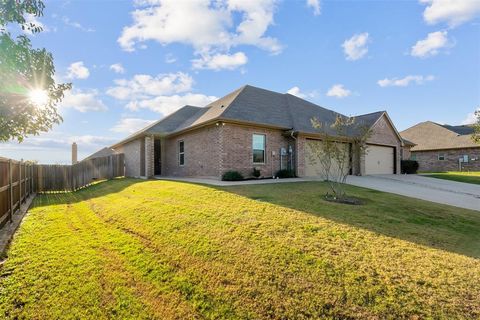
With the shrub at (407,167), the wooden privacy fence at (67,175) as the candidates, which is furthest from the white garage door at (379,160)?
the wooden privacy fence at (67,175)

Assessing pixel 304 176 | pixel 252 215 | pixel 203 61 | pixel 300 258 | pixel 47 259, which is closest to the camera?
pixel 300 258

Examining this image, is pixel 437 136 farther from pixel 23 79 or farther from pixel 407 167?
pixel 23 79

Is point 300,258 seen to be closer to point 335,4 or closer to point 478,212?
point 478,212

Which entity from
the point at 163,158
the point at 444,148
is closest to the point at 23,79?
the point at 163,158

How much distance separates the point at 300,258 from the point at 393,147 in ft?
74.9

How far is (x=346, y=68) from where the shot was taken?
15.4 metres

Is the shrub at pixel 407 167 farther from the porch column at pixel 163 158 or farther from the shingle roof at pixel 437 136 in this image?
the porch column at pixel 163 158

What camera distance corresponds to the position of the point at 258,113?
15828 millimetres

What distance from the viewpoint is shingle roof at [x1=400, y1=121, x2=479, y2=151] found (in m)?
29.8

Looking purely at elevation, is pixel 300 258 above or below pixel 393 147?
below

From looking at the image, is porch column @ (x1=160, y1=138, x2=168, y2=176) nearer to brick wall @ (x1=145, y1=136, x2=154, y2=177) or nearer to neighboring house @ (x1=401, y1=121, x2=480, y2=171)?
brick wall @ (x1=145, y1=136, x2=154, y2=177)

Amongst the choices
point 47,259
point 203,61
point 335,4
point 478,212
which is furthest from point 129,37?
point 478,212

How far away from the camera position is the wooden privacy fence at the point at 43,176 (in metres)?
7.28

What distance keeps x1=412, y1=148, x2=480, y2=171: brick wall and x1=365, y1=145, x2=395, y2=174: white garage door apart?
531 inches
